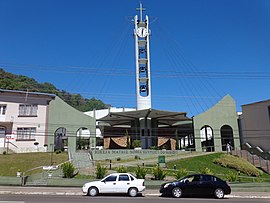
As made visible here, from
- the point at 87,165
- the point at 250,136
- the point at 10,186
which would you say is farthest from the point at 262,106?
the point at 10,186

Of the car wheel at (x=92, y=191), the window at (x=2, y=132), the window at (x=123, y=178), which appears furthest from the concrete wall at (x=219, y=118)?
the car wheel at (x=92, y=191)

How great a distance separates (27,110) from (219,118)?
2594cm

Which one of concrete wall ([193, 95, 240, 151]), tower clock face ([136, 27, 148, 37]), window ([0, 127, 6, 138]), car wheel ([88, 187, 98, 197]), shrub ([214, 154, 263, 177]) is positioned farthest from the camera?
tower clock face ([136, 27, 148, 37])

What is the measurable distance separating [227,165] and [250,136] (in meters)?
12.4

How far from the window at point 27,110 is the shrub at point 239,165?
2333cm

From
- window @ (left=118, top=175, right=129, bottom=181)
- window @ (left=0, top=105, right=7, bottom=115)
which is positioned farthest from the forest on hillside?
window @ (left=118, top=175, right=129, bottom=181)

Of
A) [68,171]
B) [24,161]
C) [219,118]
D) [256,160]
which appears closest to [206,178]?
[68,171]

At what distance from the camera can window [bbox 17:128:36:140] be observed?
36750 millimetres

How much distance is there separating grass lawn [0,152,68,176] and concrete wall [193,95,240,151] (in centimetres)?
1863

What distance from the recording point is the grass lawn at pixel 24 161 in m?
26.3

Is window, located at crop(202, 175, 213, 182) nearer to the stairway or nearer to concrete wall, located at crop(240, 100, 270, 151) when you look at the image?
the stairway

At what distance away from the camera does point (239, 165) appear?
2927 cm

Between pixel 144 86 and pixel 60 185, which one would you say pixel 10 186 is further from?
pixel 144 86

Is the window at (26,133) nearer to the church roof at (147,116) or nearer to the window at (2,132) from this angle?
the window at (2,132)
